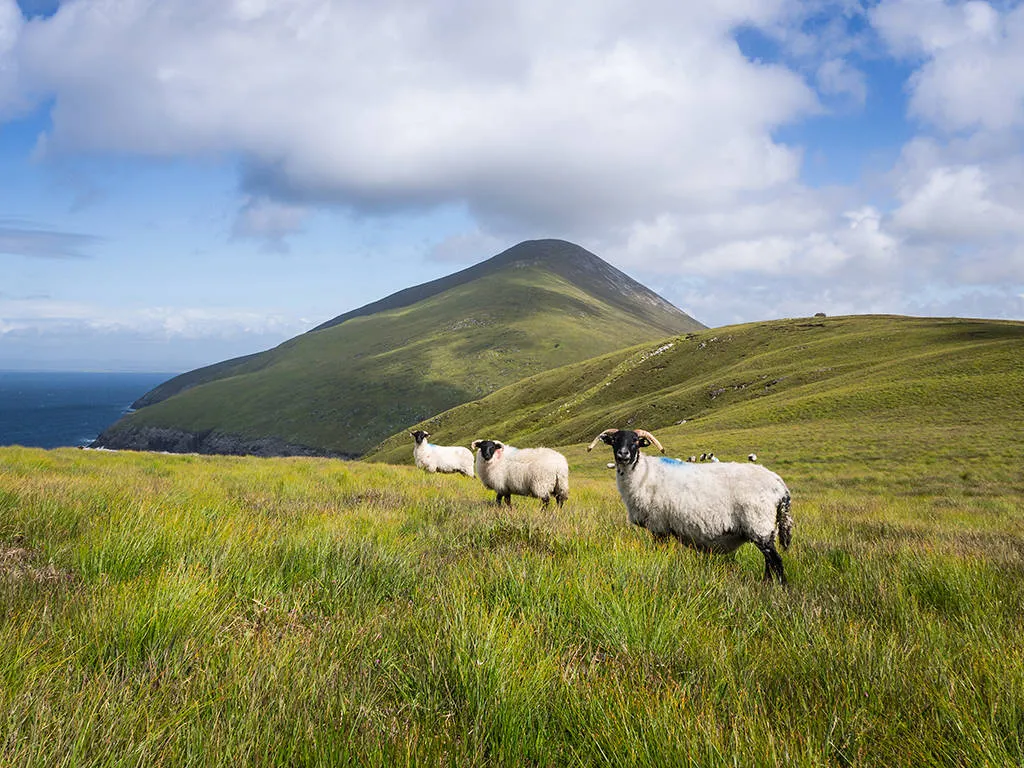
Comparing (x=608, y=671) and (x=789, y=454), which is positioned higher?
(x=608, y=671)

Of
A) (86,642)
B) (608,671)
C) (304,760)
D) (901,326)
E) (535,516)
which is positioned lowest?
(535,516)

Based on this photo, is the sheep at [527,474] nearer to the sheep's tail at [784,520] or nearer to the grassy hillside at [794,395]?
the sheep's tail at [784,520]

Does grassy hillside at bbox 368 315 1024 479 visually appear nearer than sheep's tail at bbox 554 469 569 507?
No

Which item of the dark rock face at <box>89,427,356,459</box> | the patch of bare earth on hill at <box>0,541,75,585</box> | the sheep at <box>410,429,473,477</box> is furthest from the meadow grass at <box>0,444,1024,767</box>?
the dark rock face at <box>89,427,356,459</box>

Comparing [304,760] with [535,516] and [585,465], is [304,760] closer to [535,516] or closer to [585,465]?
[535,516]

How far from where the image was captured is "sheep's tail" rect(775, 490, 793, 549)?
7.04 metres

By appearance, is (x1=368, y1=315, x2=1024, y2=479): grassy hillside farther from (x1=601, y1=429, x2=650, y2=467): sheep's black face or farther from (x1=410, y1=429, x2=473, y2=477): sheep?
(x1=601, y1=429, x2=650, y2=467): sheep's black face

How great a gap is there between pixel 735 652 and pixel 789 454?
36.0m

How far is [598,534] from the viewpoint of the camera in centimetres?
678

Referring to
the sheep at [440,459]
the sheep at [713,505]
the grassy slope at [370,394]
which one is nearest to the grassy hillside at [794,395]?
the sheep at [440,459]

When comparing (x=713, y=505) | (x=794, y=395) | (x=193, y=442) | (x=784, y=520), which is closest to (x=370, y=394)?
(x=193, y=442)

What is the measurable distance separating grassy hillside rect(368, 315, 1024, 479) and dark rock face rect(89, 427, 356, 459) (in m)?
60.5

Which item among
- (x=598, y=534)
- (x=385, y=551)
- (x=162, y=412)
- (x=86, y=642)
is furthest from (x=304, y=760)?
(x=162, y=412)

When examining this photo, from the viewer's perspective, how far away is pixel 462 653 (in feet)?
8.83
